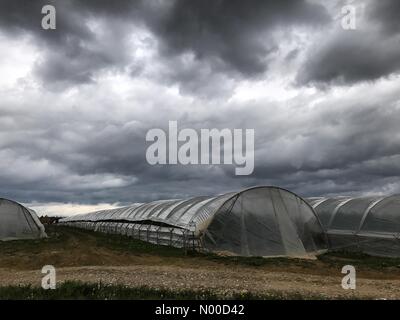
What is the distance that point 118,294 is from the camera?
10.7 metres

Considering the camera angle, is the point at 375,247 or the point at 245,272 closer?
the point at 245,272

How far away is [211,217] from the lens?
21969 mm

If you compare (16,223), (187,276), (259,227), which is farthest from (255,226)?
(16,223)

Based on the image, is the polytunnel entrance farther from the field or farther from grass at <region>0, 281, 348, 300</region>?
grass at <region>0, 281, 348, 300</region>

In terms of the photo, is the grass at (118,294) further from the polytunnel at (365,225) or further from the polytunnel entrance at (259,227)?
the polytunnel at (365,225)

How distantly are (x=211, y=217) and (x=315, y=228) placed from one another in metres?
6.22

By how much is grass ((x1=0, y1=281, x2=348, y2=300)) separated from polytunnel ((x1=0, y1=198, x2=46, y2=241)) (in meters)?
20.7

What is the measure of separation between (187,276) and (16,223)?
20.9 metres

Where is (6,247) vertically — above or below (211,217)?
below

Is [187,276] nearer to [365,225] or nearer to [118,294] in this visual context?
[118,294]

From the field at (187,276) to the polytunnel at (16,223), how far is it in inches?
283

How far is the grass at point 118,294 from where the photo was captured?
10.2m
